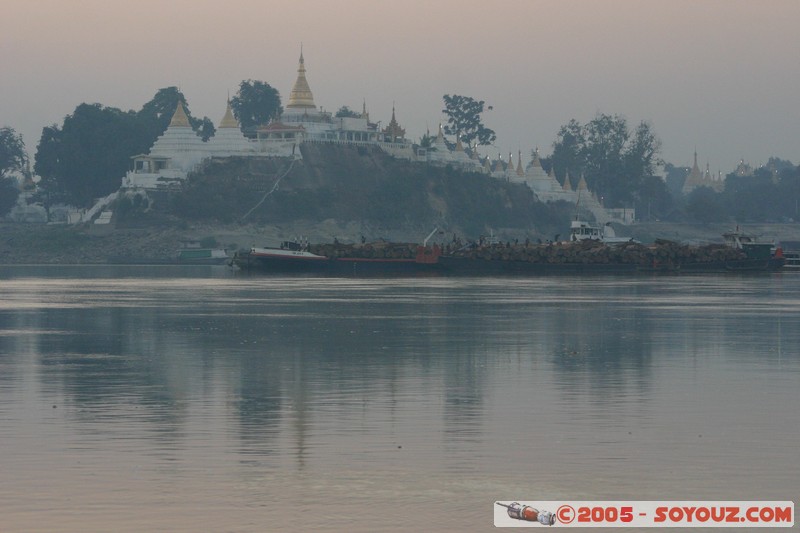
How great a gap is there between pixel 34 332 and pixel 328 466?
27386mm

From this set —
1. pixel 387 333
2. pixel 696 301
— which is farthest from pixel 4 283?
pixel 387 333

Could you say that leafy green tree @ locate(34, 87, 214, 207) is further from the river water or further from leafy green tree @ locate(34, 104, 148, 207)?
the river water

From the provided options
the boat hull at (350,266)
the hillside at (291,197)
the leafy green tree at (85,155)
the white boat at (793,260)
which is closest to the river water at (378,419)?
the boat hull at (350,266)

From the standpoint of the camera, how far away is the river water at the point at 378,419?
A: 16438 mm

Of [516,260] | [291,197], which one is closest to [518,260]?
[516,260]

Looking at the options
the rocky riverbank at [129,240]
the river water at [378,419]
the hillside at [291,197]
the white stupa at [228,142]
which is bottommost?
the river water at [378,419]

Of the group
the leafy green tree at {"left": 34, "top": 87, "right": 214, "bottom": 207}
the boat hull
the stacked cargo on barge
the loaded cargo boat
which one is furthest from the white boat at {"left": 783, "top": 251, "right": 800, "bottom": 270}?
the leafy green tree at {"left": 34, "top": 87, "right": 214, "bottom": 207}

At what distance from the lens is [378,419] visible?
22703 millimetres

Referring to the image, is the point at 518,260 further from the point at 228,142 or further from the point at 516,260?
the point at 228,142

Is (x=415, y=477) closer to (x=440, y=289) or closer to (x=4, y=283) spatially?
(x=440, y=289)

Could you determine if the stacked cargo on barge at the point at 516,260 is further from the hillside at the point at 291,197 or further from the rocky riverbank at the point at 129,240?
the hillside at the point at 291,197

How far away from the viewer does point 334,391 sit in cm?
2664

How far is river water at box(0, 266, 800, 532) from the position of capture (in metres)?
16.4

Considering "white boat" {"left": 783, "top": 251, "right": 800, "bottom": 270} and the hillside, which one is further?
the hillside
